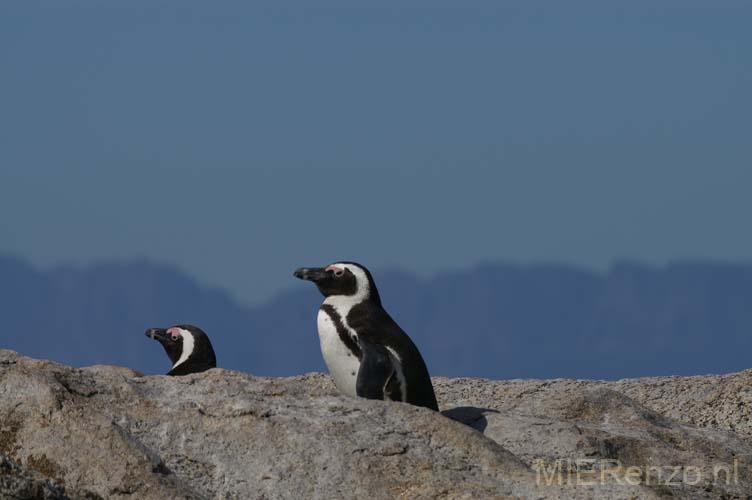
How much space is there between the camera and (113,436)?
554 centimetres

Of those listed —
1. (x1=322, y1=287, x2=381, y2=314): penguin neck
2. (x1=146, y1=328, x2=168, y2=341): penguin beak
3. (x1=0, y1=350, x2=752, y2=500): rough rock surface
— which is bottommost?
(x1=0, y1=350, x2=752, y2=500): rough rock surface

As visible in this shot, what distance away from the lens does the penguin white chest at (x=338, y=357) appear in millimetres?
8961

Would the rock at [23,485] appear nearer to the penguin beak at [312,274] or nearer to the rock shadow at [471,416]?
the rock shadow at [471,416]

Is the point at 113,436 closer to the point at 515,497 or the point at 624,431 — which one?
the point at 515,497

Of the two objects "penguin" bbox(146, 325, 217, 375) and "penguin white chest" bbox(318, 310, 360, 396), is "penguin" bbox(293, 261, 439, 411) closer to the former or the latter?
"penguin white chest" bbox(318, 310, 360, 396)

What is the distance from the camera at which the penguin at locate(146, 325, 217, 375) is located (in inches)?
432

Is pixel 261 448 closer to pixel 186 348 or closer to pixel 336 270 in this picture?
pixel 336 270

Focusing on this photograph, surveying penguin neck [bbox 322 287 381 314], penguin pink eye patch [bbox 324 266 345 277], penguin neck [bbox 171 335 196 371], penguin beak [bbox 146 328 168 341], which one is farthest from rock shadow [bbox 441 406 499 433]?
penguin beak [bbox 146 328 168 341]

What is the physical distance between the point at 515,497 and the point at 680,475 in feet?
5.99

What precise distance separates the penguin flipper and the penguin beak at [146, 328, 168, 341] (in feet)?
11.7

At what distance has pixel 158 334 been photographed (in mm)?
11852

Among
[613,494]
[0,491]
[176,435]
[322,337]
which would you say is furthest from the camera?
[322,337]

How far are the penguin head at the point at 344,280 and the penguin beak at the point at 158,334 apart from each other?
8.09 feet

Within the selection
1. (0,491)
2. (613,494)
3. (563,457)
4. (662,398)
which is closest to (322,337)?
(563,457)
